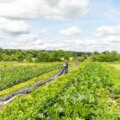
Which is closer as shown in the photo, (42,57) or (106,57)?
(42,57)

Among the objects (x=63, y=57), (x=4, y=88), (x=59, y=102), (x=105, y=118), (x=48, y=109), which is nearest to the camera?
(x=48, y=109)

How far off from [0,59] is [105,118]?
12546 cm

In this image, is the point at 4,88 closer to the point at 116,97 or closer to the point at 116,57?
the point at 116,97

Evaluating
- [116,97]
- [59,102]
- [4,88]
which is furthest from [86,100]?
[4,88]

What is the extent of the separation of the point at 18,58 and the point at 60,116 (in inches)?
5027

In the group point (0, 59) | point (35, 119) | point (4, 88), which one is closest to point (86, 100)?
point (35, 119)

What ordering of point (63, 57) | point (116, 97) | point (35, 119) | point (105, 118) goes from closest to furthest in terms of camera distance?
point (35, 119) < point (105, 118) < point (116, 97) < point (63, 57)

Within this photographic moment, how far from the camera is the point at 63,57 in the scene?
147 meters

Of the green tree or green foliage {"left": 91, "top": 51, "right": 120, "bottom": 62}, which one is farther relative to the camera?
green foliage {"left": 91, "top": 51, "right": 120, "bottom": 62}

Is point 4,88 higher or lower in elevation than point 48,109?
lower

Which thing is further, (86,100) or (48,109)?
(86,100)

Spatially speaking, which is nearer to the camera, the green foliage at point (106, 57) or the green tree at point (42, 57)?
the green tree at point (42, 57)

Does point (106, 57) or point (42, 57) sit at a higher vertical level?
point (106, 57)

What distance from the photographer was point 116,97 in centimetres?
2122
